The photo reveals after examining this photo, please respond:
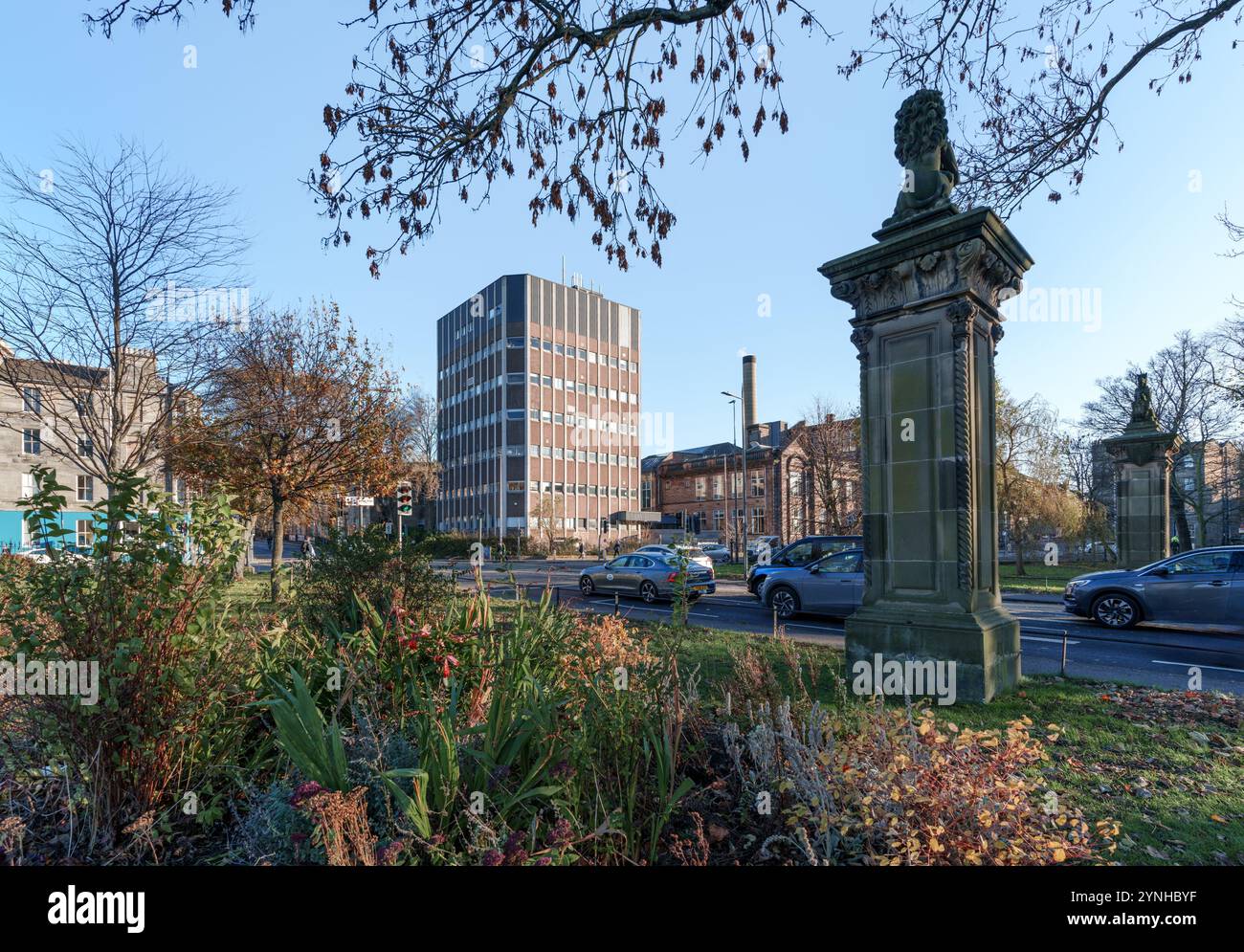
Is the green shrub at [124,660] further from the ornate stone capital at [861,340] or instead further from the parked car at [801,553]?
the parked car at [801,553]

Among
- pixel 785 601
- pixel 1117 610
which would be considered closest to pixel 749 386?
pixel 785 601

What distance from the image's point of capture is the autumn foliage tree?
51.1 feet

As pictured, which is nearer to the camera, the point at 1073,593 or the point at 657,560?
the point at 1073,593

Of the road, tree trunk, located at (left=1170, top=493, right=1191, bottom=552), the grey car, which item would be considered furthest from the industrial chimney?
the grey car

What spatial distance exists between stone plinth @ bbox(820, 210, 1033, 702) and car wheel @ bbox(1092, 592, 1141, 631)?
26.8 feet

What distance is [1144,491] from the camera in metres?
18.5

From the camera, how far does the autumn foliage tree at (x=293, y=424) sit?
15.6m

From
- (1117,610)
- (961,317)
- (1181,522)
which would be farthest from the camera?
(1181,522)

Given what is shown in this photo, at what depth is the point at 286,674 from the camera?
4.40 metres

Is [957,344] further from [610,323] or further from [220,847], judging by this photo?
[610,323]

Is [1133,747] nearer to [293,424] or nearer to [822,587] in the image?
[822,587]

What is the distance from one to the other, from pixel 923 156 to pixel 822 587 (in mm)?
9346
